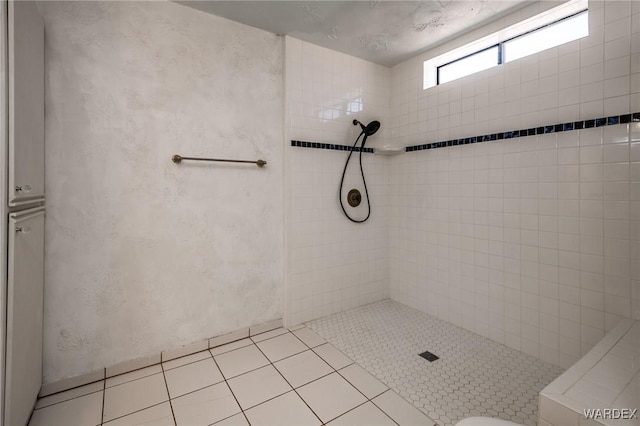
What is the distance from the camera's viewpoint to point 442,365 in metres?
1.81

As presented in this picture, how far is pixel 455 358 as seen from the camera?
189 centimetres

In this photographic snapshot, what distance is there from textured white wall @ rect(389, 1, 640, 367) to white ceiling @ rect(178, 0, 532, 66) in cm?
20

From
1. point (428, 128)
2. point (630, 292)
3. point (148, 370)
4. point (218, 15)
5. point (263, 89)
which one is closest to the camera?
point (630, 292)

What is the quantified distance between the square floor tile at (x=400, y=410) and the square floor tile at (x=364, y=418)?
0.03 m

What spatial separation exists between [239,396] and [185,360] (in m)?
0.55

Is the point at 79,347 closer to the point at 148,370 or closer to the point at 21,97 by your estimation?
the point at 148,370

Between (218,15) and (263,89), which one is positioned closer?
(218,15)

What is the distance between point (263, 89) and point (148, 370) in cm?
198

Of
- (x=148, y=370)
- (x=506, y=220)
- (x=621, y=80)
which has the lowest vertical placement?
(x=148, y=370)

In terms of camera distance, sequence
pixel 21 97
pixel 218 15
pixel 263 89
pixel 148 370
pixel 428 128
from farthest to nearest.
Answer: pixel 428 128 → pixel 263 89 → pixel 218 15 → pixel 148 370 → pixel 21 97

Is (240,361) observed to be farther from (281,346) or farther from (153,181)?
(153,181)

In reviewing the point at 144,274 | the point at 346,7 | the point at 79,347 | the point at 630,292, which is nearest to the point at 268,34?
the point at 346,7

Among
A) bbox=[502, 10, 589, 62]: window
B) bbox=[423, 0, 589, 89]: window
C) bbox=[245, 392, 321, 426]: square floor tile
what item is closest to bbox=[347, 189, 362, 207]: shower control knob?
bbox=[423, 0, 589, 89]: window

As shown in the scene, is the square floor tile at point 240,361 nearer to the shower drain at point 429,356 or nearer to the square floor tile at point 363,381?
the square floor tile at point 363,381
